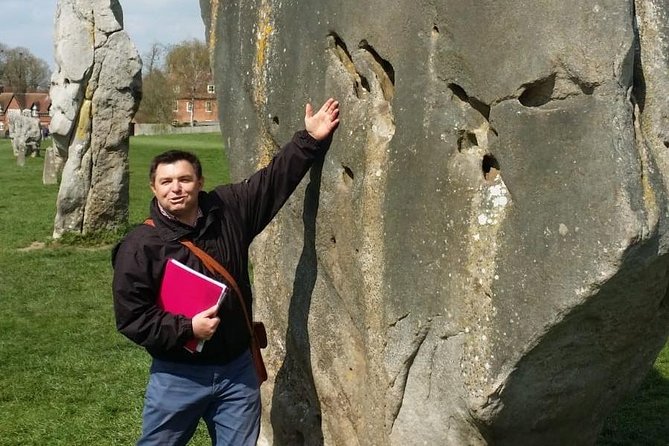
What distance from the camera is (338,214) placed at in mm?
3627

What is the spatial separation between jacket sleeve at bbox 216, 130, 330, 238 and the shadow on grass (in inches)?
95.3

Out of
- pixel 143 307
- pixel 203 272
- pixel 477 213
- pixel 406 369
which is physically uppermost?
pixel 477 213

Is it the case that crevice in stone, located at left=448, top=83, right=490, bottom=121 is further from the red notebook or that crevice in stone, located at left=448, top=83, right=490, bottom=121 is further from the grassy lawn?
the grassy lawn

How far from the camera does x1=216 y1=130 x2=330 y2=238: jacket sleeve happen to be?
3.65m

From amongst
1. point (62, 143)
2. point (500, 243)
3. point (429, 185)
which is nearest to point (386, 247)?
point (429, 185)

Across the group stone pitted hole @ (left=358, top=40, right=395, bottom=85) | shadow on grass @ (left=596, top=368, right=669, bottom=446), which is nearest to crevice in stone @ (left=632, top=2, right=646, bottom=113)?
stone pitted hole @ (left=358, top=40, right=395, bottom=85)

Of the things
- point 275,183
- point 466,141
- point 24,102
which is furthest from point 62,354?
point 24,102

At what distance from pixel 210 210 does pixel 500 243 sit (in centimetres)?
124

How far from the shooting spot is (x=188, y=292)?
134 inches

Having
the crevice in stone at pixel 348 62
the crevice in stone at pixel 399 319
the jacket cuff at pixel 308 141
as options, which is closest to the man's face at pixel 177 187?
the jacket cuff at pixel 308 141

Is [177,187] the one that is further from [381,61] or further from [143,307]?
[381,61]

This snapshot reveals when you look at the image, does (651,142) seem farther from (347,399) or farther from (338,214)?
(347,399)

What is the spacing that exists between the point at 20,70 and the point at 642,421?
6551cm

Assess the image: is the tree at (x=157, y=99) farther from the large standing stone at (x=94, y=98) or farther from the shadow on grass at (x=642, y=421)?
the shadow on grass at (x=642, y=421)
